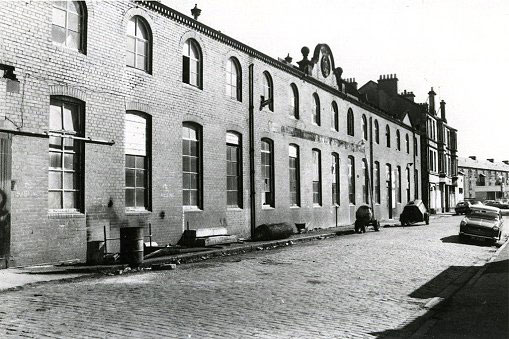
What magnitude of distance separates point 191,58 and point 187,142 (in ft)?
9.86

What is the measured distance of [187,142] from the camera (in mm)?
15680

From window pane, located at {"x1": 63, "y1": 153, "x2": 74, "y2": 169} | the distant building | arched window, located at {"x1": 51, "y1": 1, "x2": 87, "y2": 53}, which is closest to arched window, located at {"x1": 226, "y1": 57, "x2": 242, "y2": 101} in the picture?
arched window, located at {"x1": 51, "y1": 1, "x2": 87, "y2": 53}

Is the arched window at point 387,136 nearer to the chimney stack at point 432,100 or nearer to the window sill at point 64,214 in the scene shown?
the chimney stack at point 432,100

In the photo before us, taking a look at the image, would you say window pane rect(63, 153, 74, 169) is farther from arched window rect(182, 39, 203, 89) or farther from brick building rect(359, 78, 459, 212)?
brick building rect(359, 78, 459, 212)

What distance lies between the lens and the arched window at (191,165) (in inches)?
611

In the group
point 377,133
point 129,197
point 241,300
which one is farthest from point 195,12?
point 377,133

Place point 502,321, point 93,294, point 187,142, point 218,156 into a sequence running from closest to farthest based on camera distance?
1. point 502,321
2. point 93,294
3. point 187,142
4. point 218,156

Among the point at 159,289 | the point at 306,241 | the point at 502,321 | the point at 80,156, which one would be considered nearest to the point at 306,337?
the point at 502,321

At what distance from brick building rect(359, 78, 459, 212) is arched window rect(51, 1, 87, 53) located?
33529 mm

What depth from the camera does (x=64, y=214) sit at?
442 inches

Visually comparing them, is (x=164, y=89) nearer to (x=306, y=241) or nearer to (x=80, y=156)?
(x=80, y=156)

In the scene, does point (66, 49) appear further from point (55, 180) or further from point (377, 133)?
point (377, 133)

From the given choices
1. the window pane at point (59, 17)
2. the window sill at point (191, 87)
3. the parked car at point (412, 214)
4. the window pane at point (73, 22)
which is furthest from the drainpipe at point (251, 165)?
the parked car at point (412, 214)

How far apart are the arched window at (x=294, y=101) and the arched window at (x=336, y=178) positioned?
4.99 meters
